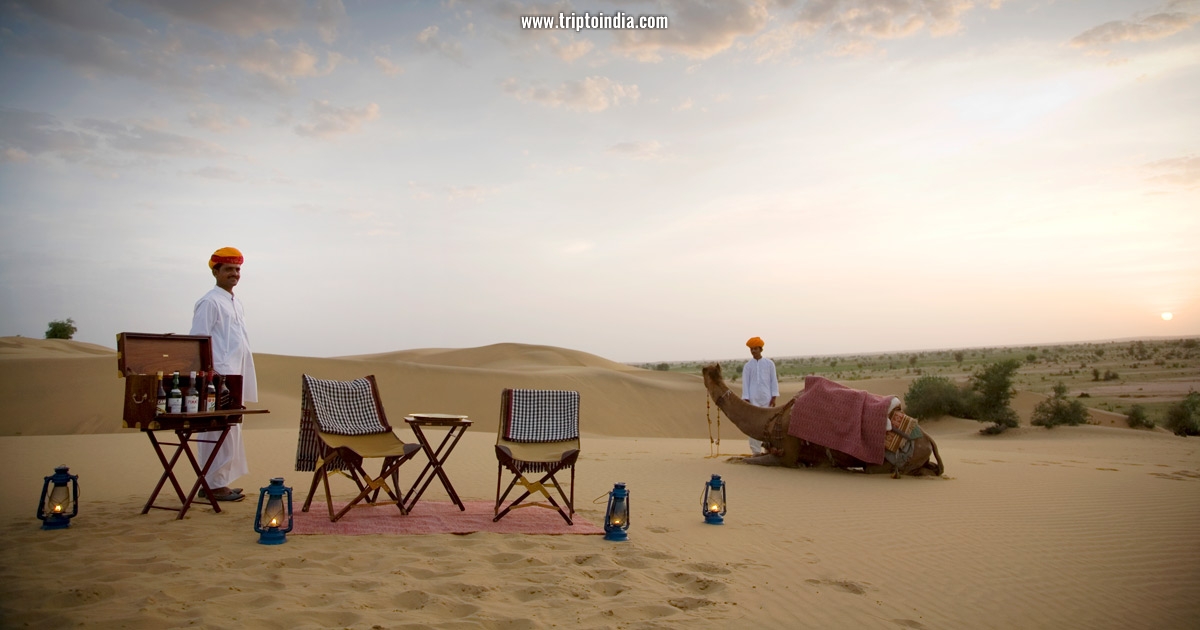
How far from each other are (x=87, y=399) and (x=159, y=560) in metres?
19.3

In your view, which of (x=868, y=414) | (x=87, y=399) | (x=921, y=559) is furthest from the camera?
(x=87, y=399)

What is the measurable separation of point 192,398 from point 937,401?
22.2m

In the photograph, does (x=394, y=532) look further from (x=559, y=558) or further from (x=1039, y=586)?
(x=1039, y=586)

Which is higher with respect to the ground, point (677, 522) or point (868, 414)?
point (868, 414)

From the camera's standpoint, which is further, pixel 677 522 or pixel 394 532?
pixel 677 522

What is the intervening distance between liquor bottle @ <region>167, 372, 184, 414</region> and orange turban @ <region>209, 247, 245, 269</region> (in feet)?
4.75

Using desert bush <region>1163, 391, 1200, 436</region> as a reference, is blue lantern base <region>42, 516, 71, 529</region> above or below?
above

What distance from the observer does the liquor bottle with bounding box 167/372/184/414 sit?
22.1 feet

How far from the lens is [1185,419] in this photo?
2061cm

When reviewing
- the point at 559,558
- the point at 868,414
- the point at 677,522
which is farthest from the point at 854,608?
the point at 868,414

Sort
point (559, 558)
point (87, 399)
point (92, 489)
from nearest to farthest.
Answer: point (559, 558), point (92, 489), point (87, 399)

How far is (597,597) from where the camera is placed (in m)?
4.88

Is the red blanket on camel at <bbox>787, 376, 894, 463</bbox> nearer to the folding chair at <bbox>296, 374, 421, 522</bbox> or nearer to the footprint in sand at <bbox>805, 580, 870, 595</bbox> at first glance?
the footprint in sand at <bbox>805, 580, 870, 595</bbox>

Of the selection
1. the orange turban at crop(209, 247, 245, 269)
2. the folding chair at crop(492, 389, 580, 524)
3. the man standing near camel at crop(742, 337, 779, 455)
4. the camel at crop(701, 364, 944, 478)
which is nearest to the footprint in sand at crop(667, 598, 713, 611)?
the folding chair at crop(492, 389, 580, 524)
